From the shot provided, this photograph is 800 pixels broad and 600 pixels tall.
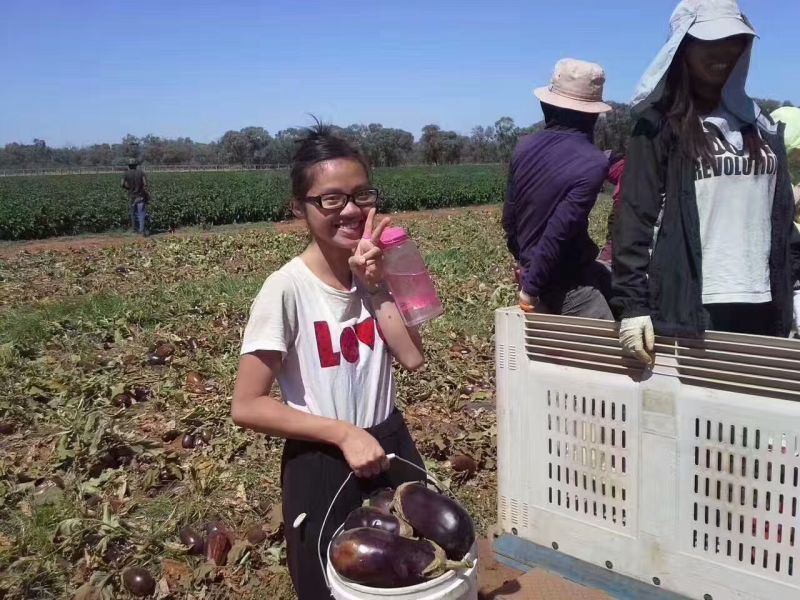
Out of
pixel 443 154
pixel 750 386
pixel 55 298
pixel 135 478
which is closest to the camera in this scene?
pixel 750 386

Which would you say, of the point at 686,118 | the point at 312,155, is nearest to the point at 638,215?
the point at 686,118

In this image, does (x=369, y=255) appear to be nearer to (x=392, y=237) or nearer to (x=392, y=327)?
(x=392, y=237)

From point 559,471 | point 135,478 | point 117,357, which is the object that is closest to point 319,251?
point 559,471

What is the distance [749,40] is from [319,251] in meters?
1.55

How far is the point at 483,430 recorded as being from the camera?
4.76 m

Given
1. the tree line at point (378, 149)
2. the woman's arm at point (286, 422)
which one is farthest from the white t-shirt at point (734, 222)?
the tree line at point (378, 149)

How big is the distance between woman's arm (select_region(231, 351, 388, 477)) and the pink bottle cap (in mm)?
437

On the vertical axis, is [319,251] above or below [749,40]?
below

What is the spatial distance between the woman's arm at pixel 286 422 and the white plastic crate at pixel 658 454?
795mm

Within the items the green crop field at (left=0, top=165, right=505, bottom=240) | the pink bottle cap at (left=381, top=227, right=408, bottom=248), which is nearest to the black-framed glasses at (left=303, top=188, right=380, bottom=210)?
the pink bottle cap at (left=381, top=227, right=408, bottom=248)

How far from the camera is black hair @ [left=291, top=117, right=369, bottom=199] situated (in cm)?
205

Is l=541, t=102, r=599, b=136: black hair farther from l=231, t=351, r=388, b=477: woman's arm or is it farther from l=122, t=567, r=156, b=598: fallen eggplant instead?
l=122, t=567, r=156, b=598: fallen eggplant

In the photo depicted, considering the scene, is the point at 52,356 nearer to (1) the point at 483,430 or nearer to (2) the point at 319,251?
(1) the point at 483,430

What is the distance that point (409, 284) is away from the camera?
2289 mm
